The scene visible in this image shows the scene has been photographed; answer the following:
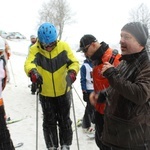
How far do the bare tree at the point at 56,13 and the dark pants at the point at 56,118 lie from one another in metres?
53.6

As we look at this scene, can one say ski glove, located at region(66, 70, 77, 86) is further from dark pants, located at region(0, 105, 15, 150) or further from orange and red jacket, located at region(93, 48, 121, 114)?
dark pants, located at region(0, 105, 15, 150)

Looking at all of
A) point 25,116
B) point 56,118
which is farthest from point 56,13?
point 56,118

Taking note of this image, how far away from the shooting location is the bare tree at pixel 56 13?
5725cm

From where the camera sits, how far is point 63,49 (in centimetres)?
412

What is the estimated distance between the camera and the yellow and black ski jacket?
405 centimetres

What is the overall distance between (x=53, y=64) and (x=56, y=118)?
0.98 m

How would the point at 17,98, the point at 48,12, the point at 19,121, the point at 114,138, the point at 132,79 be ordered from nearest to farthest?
the point at 132,79, the point at 114,138, the point at 19,121, the point at 17,98, the point at 48,12

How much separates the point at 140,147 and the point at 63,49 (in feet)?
7.09

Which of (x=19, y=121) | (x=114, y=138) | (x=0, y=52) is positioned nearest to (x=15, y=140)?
(x=19, y=121)

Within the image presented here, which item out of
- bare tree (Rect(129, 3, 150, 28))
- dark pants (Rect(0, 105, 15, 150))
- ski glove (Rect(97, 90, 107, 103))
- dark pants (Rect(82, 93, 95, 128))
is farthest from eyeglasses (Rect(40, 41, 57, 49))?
bare tree (Rect(129, 3, 150, 28))

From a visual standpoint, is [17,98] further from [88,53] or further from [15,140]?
[88,53]

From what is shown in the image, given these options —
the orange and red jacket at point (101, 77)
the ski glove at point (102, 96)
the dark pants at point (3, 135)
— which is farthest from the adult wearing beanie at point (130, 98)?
the dark pants at point (3, 135)

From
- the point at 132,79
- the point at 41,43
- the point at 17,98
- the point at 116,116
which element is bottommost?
the point at 17,98

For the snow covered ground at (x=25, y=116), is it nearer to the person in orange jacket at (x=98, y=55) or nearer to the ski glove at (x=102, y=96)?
the person in orange jacket at (x=98, y=55)
